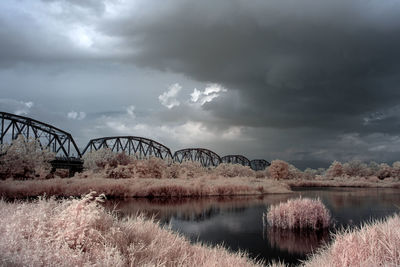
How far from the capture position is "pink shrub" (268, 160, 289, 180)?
238ft

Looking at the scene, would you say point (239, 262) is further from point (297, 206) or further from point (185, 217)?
point (185, 217)

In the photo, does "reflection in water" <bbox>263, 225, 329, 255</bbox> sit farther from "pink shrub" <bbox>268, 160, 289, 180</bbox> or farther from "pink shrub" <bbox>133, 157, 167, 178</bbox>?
"pink shrub" <bbox>268, 160, 289, 180</bbox>

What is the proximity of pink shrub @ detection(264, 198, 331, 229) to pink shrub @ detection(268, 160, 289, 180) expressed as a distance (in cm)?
5530

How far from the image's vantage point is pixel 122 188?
30.1 meters

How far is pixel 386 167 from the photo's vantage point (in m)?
77.2

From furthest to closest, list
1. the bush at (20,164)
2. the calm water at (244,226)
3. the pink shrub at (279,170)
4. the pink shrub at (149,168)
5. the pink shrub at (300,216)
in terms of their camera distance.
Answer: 1. the pink shrub at (279,170)
2. the pink shrub at (149,168)
3. the bush at (20,164)
4. the pink shrub at (300,216)
5. the calm water at (244,226)

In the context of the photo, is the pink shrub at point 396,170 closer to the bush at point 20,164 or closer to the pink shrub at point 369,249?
the bush at point 20,164

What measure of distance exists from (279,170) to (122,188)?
1963 inches

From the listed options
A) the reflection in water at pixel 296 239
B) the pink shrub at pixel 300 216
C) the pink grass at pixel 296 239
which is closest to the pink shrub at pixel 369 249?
the reflection in water at pixel 296 239

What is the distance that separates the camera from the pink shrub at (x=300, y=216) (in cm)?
1744

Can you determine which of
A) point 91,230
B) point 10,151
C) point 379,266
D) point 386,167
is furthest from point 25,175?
point 386,167

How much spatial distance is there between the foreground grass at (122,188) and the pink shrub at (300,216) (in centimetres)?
1556

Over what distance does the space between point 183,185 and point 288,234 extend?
18.7m

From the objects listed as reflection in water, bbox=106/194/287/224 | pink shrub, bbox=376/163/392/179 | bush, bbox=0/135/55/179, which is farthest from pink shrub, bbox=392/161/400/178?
bush, bbox=0/135/55/179
